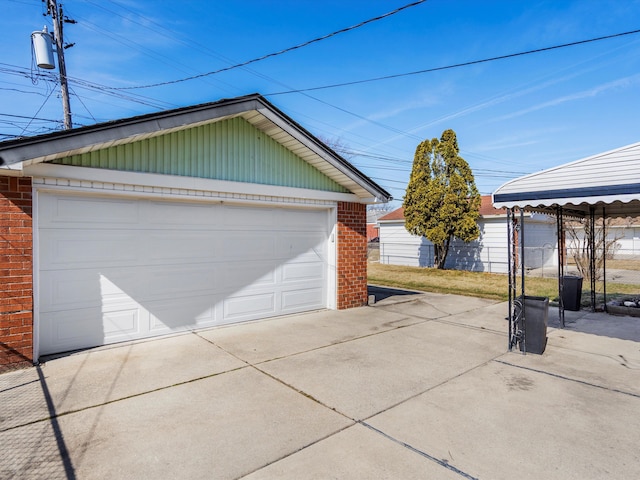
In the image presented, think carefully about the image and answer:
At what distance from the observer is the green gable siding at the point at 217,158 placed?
238 inches

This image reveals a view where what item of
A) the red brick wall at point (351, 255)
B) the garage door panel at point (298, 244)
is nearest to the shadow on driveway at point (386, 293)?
the red brick wall at point (351, 255)

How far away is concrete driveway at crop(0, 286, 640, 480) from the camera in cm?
304

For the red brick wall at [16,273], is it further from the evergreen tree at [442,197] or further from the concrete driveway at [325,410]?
the evergreen tree at [442,197]

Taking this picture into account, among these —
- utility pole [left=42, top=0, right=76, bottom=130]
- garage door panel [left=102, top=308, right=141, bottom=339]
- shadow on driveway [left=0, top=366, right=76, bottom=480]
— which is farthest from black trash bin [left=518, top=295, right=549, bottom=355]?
utility pole [left=42, top=0, right=76, bottom=130]

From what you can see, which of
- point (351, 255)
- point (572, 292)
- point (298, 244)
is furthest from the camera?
point (572, 292)

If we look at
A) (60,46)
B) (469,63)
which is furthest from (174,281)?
(60,46)

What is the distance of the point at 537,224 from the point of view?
21.1 m

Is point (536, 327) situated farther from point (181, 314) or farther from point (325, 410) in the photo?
point (181, 314)

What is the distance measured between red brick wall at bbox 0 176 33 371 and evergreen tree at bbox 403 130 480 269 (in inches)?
647

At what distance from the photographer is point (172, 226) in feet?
22.4

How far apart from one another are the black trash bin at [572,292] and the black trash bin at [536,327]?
4.21m

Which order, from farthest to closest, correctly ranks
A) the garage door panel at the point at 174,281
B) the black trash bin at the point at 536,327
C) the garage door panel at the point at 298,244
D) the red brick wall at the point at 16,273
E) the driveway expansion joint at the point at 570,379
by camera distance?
the garage door panel at the point at 298,244 < the garage door panel at the point at 174,281 < the black trash bin at the point at 536,327 < the red brick wall at the point at 16,273 < the driveway expansion joint at the point at 570,379

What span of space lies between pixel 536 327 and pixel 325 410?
3.89 meters

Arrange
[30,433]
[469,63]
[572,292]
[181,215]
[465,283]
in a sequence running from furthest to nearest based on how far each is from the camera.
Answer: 1. [465,283]
2. [572,292]
3. [469,63]
4. [181,215]
5. [30,433]
